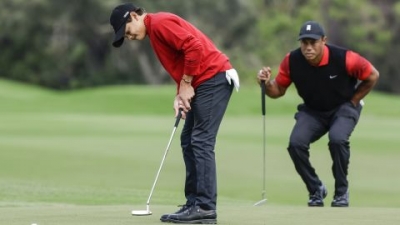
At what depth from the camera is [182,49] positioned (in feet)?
26.8

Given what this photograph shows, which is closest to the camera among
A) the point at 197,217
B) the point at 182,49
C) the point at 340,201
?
the point at 182,49

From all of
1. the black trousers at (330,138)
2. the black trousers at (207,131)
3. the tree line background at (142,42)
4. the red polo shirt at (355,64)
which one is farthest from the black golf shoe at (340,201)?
the tree line background at (142,42)

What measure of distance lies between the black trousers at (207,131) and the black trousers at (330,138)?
8.12 ft

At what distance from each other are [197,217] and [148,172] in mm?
6807

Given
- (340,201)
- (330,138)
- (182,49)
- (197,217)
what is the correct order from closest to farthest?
(182,49), (197,217), (340,201), (330,138)

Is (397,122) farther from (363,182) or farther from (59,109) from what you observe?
(363,182)

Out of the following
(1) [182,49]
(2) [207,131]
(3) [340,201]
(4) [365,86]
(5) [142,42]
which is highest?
(5) [142,42]

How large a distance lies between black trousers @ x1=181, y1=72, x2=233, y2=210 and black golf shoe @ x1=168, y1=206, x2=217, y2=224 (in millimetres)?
51

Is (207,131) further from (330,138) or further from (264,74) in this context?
(330,138)

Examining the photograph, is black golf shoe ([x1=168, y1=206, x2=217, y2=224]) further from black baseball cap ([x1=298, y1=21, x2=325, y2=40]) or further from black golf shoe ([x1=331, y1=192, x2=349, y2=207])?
black baseball cap ([x1=298, y1=21, x2=325, y2=40])

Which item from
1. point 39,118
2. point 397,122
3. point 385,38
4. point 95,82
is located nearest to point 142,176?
point 39,118

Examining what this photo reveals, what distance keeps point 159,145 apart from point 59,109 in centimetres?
1433

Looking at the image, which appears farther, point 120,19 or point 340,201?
point 340,201

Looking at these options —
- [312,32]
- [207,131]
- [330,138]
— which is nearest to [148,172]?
[330,138]
